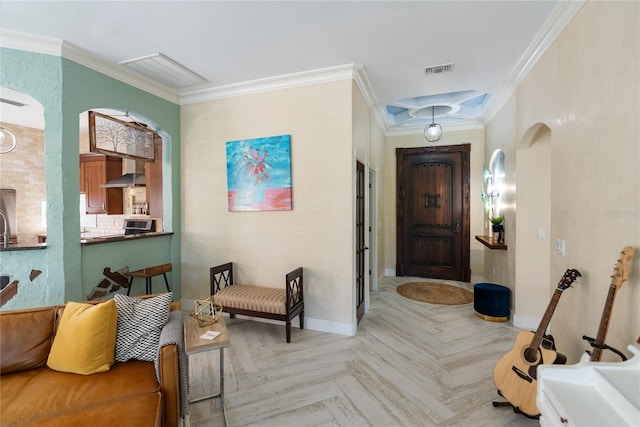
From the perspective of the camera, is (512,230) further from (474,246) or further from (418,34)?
(418,34)

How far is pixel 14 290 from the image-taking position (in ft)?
8.13

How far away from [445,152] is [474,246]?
188 cm

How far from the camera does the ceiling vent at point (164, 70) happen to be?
3.02m

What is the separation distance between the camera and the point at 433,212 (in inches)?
220

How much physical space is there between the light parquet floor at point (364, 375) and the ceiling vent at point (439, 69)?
3.05 meters

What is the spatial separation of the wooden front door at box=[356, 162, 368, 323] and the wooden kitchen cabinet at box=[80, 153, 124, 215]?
207 inches

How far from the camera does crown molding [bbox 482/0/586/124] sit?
6.99 feet

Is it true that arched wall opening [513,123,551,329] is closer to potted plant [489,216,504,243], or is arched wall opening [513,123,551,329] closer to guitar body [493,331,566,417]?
potted plant [489,216,504,243]

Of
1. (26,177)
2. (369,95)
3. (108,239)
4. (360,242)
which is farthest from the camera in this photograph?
(26,177)

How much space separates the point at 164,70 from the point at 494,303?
4838 millimetres

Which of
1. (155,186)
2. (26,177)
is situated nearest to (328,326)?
(155,186)

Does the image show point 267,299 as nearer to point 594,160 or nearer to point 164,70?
point 164,70

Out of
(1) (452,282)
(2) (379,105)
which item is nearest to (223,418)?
(2) (379,105)

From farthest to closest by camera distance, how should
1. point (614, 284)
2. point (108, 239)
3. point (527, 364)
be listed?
point (108, 239) → point (527, 364) → point (614, 284)
